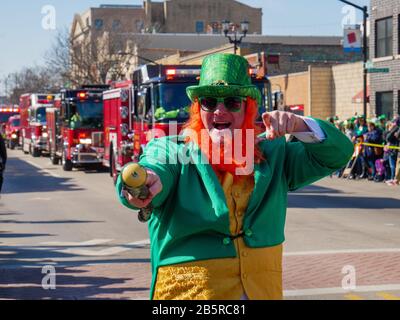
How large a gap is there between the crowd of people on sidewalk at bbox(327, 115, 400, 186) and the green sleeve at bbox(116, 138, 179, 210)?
19887 millimetres

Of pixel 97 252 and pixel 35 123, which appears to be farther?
pixel 35 123

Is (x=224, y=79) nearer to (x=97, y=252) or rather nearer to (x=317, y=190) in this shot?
(x=97, y=252)

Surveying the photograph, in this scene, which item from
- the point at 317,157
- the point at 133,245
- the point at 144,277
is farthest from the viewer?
the point at 133,245

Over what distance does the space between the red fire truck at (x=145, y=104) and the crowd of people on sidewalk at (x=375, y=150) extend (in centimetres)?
565

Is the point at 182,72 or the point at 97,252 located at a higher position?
the point at 182,72

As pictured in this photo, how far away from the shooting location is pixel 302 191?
2316cm

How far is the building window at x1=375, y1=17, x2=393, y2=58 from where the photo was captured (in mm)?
37438

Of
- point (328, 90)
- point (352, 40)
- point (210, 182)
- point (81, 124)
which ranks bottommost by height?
point (81, 124)

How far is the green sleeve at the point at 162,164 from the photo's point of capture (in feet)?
12.3

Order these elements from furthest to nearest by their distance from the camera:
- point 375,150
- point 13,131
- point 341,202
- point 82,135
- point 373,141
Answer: point 13,131, point 82,135, point 373,141, point 375,150, point 341,202

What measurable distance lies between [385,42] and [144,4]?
222ft

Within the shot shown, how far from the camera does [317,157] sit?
411cm

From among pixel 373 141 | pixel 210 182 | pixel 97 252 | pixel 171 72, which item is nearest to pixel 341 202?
pixel 171 72

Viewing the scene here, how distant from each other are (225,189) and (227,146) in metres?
0.19
